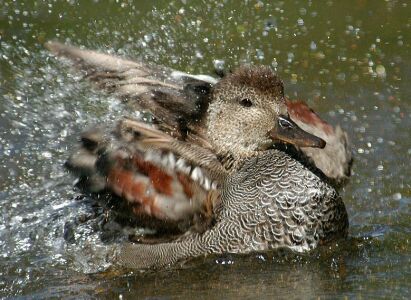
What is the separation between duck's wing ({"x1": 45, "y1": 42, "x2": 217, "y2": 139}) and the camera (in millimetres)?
6566

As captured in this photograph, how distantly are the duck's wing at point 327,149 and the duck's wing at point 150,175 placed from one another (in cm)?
84

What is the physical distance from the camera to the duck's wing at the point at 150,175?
5883 millimetres

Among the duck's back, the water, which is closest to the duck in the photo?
the duck's back

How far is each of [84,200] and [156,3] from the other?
4.30 m

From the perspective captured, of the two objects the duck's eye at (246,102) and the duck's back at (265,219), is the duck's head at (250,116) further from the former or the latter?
the duck's back at (265,219)

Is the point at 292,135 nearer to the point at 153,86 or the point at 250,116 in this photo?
the point at 250,116

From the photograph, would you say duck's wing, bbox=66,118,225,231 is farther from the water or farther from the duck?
the water

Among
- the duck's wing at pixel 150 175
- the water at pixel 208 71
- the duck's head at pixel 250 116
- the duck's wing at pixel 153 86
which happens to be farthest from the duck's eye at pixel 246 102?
the water at pixel 208 71

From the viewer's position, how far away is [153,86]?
22.2ft

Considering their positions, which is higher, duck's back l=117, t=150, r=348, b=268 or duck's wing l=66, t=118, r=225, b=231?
duck's wing l=66, t=118, r=225, b=231

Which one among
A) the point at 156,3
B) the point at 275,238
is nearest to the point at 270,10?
the point at 156,3

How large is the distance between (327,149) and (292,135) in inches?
25.8

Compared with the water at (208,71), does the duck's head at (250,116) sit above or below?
above

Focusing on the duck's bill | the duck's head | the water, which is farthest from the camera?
the duck's head
